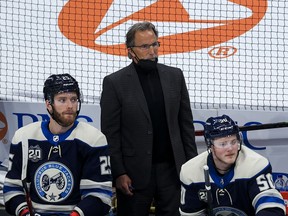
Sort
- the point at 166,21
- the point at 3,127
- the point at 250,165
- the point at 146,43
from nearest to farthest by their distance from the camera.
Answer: the point at 250,165, the point at 146,43, the point at 3,127, the point at 166,21

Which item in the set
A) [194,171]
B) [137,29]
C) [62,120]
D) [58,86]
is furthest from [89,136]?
[137,29]

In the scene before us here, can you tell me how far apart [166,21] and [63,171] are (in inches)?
86.9

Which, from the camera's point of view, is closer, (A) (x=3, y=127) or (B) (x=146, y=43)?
(B) (x=146, y=43)

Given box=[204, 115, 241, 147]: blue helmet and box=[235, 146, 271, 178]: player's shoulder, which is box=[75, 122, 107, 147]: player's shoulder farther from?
box=[235, 146, 271, 178]: player's shoulder

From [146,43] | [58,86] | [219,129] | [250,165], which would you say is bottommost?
[250,165]

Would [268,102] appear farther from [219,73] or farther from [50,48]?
[50,48]

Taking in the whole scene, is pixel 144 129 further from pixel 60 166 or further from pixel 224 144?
pixel 224 144

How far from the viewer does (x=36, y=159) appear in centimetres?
308

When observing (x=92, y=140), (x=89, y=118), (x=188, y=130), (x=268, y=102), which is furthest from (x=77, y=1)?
(x=92, y=140)

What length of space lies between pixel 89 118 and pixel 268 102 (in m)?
1.04

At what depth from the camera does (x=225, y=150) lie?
285 centimetres

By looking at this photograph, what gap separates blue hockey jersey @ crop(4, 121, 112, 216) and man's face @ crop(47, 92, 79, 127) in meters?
0.05

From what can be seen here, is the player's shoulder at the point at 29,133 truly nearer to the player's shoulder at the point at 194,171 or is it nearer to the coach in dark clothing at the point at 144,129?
the coach in dark clothing at the point at 144,129

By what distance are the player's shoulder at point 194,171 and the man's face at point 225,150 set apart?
7 cm
